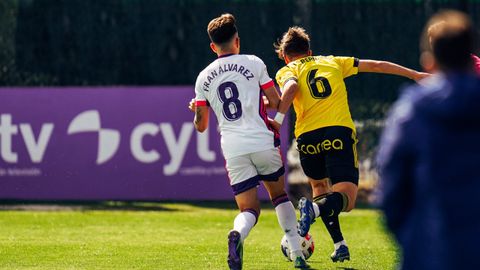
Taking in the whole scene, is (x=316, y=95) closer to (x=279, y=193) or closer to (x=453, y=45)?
(x=279, y=193)

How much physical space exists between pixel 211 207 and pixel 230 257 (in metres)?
7.52

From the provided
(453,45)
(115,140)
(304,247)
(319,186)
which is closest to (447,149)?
(453,45)

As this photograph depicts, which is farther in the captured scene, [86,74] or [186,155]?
[86,74]

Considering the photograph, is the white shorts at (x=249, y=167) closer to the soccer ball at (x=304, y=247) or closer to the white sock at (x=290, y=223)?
the white sock at (x=290, y=223)

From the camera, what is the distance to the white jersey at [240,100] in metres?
7.74

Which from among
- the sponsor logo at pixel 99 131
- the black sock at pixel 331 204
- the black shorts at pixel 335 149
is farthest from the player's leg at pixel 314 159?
the sponsor logo at pixel 99 131

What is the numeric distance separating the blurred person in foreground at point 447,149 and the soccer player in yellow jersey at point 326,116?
437 centimetres

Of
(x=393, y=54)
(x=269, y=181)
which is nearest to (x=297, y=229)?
(x=269, y=181)

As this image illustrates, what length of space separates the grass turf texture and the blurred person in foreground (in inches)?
179

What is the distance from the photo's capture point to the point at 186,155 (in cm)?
1441

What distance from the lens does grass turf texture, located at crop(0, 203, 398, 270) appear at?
28.8ft

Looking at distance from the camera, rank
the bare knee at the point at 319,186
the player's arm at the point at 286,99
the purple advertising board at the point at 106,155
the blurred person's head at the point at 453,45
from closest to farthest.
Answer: the blurred person's head at the point at 453,45, the player's arm at the point at 286,99, the bare knee at the point at 319,186, the purple advertising board at the point at 106,155

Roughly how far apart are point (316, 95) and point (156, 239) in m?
2.97

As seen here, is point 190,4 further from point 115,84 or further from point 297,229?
point 297,229
